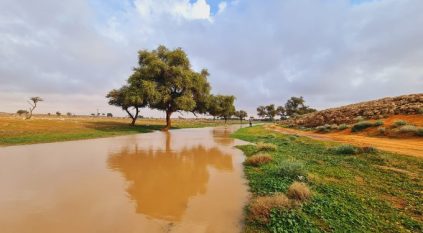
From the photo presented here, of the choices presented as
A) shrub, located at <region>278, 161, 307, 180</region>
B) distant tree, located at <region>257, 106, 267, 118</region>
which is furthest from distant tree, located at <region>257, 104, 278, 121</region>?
shrub, located at <region>278, 161, 307, 180</region>

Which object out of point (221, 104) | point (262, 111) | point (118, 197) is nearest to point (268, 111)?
point (262, 111)

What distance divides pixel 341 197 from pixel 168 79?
36.0 m

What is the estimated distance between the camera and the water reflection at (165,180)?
6268 millimetres

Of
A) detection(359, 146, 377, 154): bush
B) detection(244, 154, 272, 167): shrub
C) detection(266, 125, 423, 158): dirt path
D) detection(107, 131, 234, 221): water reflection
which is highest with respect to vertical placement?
detection(359, 146, 377, 154): bush

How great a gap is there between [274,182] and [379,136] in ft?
67.8

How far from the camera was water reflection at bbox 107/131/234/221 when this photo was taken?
6268 mm

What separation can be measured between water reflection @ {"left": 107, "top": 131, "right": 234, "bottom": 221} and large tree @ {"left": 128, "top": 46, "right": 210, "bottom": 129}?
24.8 meters

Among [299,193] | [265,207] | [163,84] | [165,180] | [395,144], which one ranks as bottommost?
[165,180]

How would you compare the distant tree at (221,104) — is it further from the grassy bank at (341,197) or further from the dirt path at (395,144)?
the grassy bank at (341,197)

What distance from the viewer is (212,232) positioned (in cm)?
497

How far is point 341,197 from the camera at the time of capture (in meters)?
6.80

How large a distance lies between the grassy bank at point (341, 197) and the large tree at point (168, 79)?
2932 cm

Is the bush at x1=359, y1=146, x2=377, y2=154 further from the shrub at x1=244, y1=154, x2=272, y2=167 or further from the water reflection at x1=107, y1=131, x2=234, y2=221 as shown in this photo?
the water reflection at x1=107, y1=131, x2=234, y2=221

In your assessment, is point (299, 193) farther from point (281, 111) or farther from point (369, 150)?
point (281, 111)
